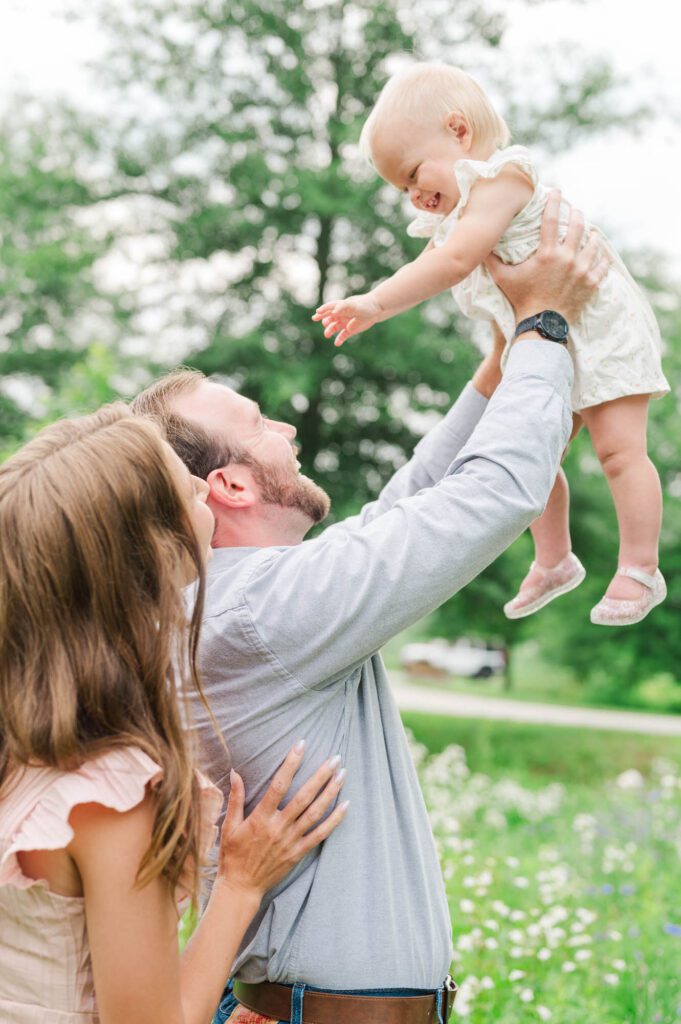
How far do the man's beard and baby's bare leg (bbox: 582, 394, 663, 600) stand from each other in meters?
0.70

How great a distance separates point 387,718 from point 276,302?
9505mm

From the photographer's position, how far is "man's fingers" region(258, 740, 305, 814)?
1810mm

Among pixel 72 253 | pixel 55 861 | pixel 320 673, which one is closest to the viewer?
pixel 55 861

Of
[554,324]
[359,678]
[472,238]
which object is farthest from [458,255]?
[359,678]

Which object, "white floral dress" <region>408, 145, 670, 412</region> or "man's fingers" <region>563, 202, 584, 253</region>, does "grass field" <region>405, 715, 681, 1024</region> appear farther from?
"man's fingers" <region>563, 202, 584, 253</region>

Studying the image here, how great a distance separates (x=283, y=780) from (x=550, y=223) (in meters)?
1.25

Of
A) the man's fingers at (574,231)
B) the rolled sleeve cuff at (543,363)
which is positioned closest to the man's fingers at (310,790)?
the rolled sleeve cuff at (543,363)

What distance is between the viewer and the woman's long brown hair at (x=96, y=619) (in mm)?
1479

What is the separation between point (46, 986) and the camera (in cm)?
152

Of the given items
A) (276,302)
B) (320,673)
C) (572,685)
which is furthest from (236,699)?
(572,685)

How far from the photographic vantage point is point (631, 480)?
2441 millimetres

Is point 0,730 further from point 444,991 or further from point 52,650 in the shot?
point 444,991

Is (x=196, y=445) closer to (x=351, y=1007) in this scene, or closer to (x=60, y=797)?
(x=60, y=797)

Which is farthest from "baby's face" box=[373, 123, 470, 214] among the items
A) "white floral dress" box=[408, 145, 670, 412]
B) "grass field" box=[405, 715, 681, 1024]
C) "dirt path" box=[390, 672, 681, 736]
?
"dirt path" box=[390, 672, 681, 736]
